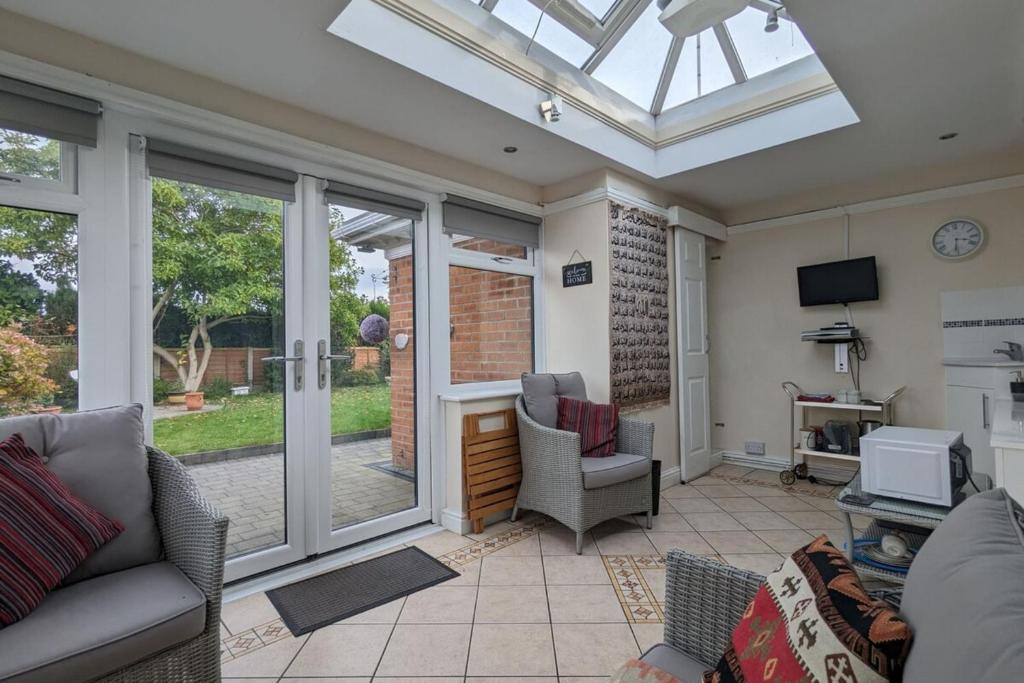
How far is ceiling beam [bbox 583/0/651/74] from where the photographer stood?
9.18 ft

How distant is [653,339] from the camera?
12.8 ft

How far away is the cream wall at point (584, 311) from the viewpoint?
11.4 feet

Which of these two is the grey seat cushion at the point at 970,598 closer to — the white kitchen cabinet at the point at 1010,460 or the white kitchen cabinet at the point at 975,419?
the white kitchen cabinet at the point at 1010,460

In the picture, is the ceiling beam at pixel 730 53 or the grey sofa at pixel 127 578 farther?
the ceiling beam at pixel 730 53

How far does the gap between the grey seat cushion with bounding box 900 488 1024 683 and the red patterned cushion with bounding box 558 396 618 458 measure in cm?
221

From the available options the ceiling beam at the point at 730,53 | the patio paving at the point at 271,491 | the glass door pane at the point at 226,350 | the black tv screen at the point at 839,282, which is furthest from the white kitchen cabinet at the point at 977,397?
the glass door pane at the point at 226,350

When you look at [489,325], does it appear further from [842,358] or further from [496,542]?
[842,358]

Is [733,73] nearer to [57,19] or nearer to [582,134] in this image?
[582,134]

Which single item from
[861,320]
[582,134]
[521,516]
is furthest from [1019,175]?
[521,516]

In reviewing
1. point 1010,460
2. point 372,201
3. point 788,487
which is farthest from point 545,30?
point 788,487

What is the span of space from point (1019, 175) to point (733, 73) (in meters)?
2.08

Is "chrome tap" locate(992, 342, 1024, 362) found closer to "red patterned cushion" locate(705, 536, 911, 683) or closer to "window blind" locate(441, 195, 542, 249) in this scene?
"window blind" locate(441, 195, 542, 249)

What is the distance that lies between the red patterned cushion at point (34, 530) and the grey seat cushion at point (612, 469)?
2033 millimetres

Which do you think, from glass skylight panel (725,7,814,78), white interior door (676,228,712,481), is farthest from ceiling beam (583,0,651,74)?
white interior door (676,228,712,481)
